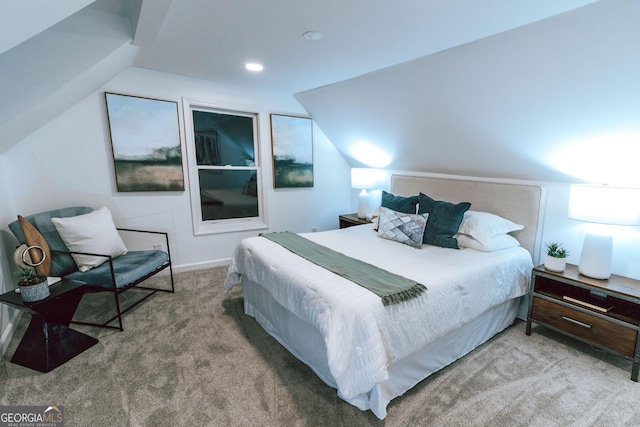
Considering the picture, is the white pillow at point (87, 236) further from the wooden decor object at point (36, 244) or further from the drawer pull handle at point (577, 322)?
the drawer pull handle at point (577, 322)

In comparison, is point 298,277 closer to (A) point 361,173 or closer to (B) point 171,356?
(B) point 171,356

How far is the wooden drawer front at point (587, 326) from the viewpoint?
1896 millimetres

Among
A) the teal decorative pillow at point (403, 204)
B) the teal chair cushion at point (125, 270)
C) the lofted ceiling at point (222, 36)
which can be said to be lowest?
the teal chair cushion at point (125, 270)

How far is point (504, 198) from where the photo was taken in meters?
2.83

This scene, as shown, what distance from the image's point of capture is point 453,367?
203 cm

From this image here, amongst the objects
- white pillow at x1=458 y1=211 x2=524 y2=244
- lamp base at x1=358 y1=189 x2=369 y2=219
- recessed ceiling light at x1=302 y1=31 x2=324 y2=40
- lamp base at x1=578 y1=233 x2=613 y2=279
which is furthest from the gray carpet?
recessed ceiling light at x1=302 y1=31 x2=324 y2=40

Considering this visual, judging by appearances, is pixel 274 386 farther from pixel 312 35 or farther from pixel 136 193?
pixel 136 193

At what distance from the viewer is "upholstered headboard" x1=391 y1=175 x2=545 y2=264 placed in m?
2.62

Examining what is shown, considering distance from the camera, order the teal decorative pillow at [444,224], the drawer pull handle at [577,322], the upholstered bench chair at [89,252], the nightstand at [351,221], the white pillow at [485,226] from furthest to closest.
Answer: the nightstand at [351,221] < the teal decorative pillow at [444,224] < the white pillow at [485,226] < the upholstered bench chair at [89,252] < the drawer pull handle at [577,322]

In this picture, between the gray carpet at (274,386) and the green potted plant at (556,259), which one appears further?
the green potted plant at (556,259)

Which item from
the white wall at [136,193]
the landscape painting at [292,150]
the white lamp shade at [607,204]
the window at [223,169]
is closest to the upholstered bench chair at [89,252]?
the white wall at [136,193]

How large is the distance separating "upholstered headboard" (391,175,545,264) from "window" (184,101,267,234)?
2.22 m

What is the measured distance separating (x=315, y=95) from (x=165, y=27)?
192 centimetres

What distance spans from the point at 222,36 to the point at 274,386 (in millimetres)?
2416
